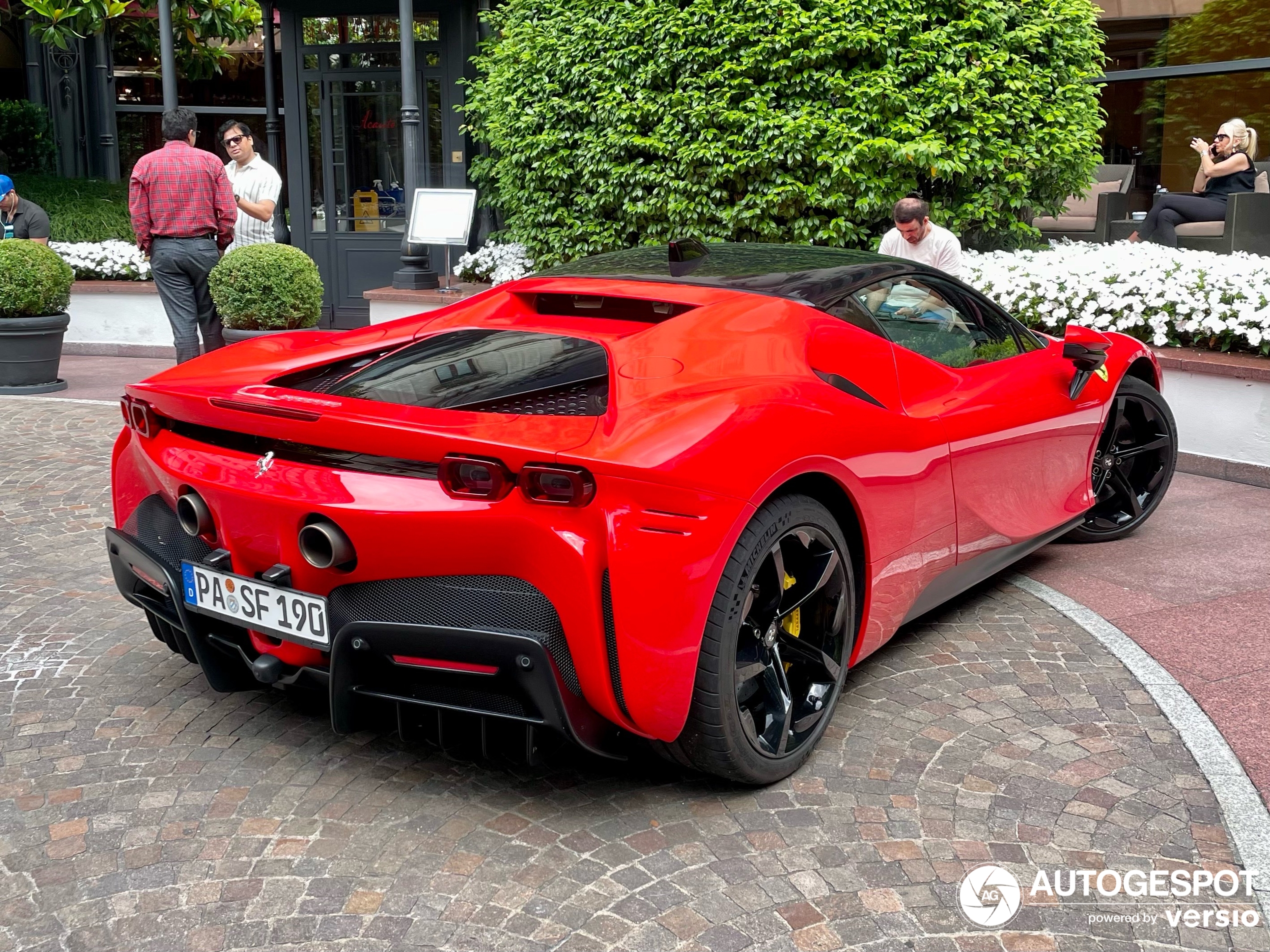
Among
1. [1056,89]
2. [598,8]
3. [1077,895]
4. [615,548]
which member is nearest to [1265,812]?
[1077,895]

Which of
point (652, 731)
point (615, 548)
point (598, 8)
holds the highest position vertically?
point (598, 8)

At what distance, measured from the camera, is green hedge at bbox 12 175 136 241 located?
14.2m

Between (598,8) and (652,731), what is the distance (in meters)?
8.52

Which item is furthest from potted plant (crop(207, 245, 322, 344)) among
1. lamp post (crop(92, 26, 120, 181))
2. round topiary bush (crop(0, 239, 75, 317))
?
lamp post (crop(92, 26, 120, 181))

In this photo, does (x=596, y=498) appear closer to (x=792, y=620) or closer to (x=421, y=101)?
(x=792, y=620)

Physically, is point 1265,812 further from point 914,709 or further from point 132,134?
point 132,134

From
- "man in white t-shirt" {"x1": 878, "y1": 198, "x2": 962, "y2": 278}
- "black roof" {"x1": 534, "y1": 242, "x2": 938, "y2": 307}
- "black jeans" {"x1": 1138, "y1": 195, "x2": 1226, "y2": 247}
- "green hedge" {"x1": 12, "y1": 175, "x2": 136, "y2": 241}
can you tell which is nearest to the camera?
"black roof" {"x1": 534, "y1": 242, "x2": 938, "y2": 307}

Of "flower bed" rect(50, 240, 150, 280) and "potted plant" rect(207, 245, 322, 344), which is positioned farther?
"flower bed" rect(50, 240, 150, 280)

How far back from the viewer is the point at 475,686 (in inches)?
119

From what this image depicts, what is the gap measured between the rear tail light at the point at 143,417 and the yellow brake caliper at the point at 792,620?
186 cm

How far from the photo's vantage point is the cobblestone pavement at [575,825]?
277 centimetres

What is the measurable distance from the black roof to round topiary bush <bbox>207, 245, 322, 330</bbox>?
5290mm

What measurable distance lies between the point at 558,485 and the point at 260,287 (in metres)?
7.05

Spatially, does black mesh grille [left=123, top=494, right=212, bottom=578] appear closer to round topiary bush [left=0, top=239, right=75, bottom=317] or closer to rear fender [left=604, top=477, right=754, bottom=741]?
rear fender [left=604, top=477, right=754, bottom=741]
